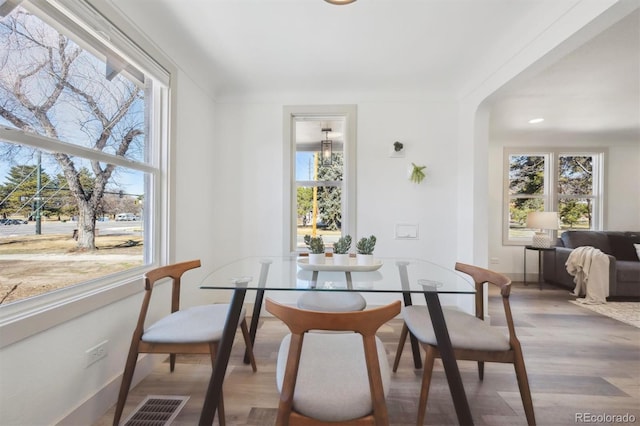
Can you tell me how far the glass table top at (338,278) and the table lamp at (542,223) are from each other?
11.3ft

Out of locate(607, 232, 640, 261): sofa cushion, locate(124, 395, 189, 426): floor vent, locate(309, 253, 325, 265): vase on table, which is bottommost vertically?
locate(124, 395, 189, 426): floor vent

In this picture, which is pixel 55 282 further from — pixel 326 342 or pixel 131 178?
pixel 326 342

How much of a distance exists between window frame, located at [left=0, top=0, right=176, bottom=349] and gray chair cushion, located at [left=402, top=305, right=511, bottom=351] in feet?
5.74

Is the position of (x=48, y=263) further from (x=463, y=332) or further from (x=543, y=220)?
(x=543, y=220)

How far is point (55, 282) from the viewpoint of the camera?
1298 millimetres

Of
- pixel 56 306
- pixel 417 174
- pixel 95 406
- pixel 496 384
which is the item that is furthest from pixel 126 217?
pixel 496 384

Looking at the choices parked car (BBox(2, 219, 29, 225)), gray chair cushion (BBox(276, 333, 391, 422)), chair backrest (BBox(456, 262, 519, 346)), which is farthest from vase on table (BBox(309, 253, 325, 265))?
parked car (BBox(2, 219, 29, 225))

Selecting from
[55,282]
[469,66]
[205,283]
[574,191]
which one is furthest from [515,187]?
[55,282]

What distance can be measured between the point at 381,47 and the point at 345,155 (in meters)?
1.11

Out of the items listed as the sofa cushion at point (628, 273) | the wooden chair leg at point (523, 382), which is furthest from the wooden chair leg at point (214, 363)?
the sofa cushion at point (628, 273)

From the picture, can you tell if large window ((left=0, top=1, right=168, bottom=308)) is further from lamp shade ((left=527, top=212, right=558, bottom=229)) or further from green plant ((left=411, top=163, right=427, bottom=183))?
lamp shade ((left=527, top=212, right=558, bottom=229))

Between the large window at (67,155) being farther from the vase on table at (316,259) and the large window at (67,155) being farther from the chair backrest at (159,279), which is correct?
the vase on table at (316,259)

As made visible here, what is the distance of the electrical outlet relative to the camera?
4.53 ft

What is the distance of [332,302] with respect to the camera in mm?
1860
